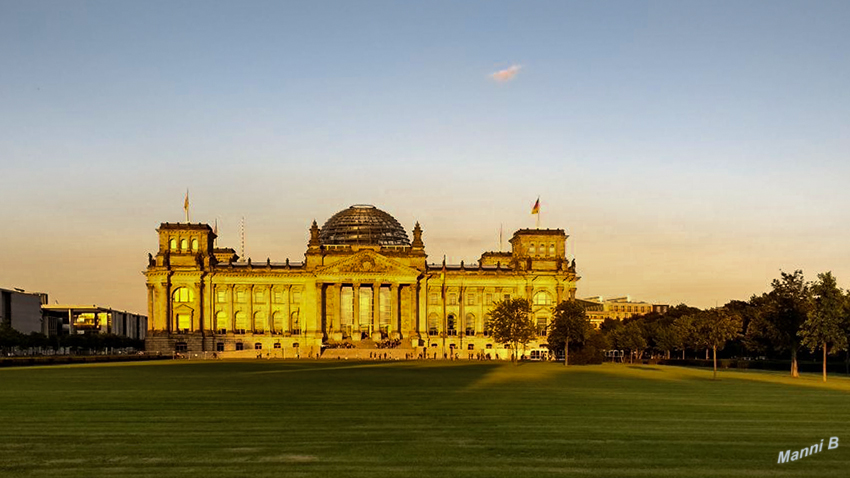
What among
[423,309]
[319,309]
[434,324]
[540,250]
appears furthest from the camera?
[540,250]

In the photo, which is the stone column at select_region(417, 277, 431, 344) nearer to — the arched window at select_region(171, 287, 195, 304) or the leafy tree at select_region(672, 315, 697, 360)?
the arched window at select_region(171, 287, 195, 304)

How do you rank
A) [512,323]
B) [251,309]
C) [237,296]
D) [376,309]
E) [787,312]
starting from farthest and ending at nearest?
[237,296] → [251,309] → [376,309] → [512,323] → [787,312]

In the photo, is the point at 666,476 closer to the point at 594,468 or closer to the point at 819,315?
the point at 594,468

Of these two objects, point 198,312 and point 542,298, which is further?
point 542,298

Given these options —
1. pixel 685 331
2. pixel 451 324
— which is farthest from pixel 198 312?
pixel 685 331

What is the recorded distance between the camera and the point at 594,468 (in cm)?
2098

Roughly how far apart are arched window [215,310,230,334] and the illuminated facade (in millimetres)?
211

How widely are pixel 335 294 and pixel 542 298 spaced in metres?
44.3

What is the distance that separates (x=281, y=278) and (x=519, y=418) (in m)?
152

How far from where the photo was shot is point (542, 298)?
598ft

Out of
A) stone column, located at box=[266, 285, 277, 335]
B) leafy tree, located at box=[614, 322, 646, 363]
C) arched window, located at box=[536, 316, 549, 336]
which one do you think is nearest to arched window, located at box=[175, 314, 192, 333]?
stone column, located at box=[266, 285, 277, 335]

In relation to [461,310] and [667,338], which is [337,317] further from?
[667,338]

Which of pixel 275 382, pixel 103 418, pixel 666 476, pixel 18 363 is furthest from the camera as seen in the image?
pixel 18 363

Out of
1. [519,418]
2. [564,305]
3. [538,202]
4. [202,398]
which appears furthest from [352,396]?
[538,202]
